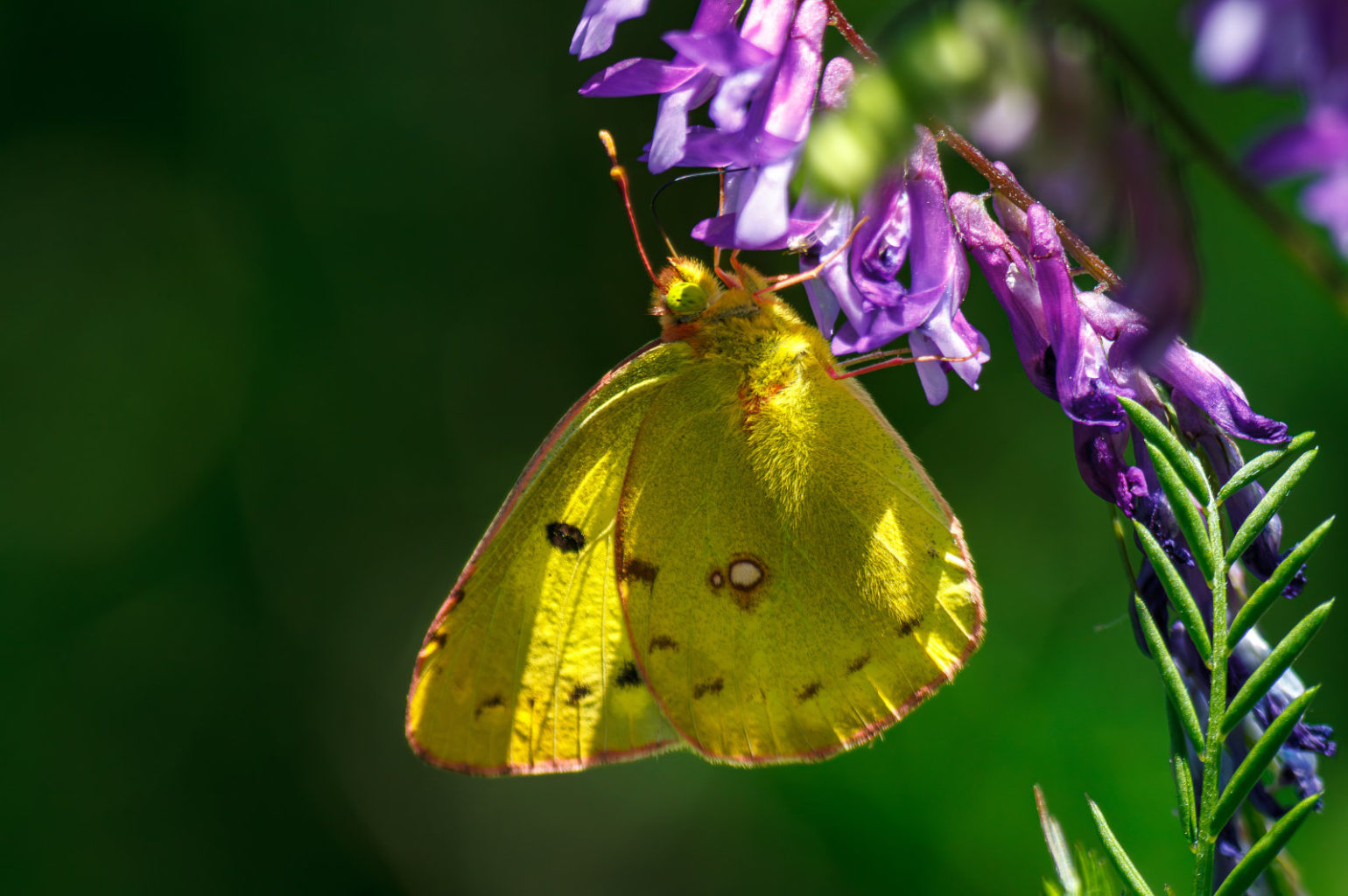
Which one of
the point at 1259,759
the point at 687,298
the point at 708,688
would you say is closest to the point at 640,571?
the point at 708,688

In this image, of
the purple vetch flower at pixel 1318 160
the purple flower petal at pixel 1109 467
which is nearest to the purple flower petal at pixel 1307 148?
the purple vetch flower at pixel 1318 160

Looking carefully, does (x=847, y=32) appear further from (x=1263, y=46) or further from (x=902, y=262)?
(x=1263, y=46)

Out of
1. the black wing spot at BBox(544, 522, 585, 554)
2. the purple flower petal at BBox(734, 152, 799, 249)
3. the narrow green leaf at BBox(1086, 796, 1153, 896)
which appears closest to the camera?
the narrow green leaf at BBox(1086, 796, 1153, 896)

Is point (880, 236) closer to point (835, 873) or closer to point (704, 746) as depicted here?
point (704, 746)

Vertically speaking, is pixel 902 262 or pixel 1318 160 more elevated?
pixel 1318 160

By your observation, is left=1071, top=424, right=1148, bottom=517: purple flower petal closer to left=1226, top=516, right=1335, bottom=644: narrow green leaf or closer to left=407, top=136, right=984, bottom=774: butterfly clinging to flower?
left=1226, top=516, right=1335, bottom=644: narrow green leaf

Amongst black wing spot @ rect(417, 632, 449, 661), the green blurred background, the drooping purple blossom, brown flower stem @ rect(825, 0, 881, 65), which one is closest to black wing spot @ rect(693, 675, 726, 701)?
black wing spot @ rect(417, 632, 449, 661)
